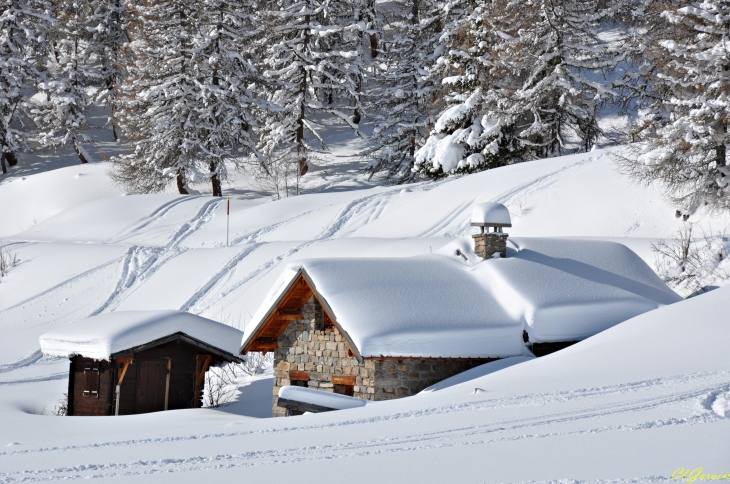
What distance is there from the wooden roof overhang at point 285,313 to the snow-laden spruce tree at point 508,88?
Answer: 17.3 meters

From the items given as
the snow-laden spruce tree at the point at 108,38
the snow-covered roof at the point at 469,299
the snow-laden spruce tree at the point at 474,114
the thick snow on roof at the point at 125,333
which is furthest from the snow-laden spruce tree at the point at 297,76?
the snow-covered roof at the point at 469,299

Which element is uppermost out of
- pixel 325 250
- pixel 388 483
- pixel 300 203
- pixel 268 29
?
pixel 268 29

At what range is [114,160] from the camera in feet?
120

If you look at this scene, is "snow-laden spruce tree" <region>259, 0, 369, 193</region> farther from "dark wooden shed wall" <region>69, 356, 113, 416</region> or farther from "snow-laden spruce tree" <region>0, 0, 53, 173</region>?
"dark wooden shed wall" <region>69, 356, 113, 416</region>

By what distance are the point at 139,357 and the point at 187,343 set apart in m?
1.08

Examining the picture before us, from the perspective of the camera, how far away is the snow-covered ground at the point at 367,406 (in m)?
7.20

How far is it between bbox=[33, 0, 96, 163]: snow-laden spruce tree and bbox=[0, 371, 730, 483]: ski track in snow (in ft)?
117

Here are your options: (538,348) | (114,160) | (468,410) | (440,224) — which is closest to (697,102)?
(440,224)

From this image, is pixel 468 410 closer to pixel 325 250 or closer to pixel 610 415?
pixel 610 415

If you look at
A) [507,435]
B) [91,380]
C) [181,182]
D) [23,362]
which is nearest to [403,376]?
[507,435]

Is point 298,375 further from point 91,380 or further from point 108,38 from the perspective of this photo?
point 108,38

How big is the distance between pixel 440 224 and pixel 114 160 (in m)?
18.2

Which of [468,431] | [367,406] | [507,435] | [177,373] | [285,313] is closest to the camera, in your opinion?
[507,435]

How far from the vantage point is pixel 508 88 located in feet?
105
